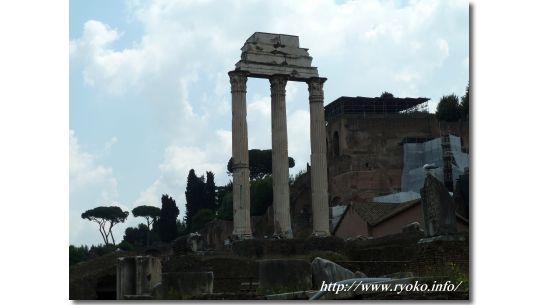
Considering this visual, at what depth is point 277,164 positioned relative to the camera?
25.1 m

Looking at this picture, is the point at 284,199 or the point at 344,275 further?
the point at 284,199

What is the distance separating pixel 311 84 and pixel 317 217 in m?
3.64

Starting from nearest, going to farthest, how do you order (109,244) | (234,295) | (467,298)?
1. (467,298)
2. (234,295)
3. (109,244)

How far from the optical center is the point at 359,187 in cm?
4544

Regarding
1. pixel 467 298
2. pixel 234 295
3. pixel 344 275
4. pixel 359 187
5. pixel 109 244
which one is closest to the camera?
pixel 467 298

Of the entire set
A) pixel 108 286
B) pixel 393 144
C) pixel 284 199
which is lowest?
pixel 108 286

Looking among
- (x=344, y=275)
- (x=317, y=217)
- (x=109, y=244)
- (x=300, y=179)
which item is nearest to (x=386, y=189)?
(x=300, y=179)

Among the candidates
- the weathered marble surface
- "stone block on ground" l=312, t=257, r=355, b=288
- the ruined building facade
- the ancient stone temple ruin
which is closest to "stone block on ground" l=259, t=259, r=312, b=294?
"stone block on ground" l=312, t=257, r=355, b=288

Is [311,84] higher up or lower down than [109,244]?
higher up

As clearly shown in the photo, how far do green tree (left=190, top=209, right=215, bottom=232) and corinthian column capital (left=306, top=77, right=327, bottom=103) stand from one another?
75.6 feet

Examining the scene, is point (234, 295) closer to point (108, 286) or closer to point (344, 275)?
point (344, 275)

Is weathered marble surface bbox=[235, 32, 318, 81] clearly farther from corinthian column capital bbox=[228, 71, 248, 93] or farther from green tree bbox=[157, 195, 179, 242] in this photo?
green tree bbox=[157, 195, 179, 242]

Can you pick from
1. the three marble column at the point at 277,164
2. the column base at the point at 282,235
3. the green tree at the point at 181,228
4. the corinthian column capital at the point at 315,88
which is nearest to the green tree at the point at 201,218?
the green tree at the point at 181,228

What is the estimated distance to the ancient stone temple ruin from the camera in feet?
81.6
